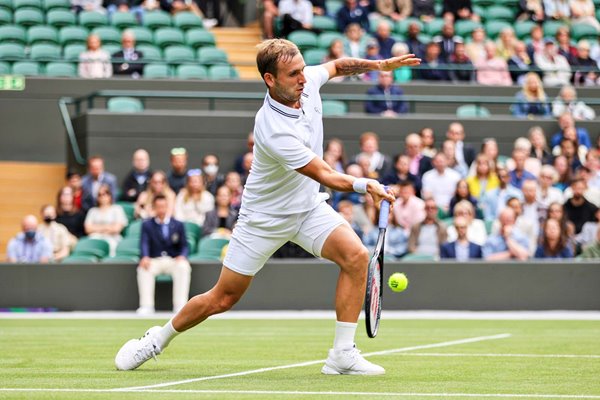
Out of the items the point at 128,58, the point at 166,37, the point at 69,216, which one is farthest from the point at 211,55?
the point at 69,216

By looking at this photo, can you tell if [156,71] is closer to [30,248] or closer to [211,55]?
[211,55]

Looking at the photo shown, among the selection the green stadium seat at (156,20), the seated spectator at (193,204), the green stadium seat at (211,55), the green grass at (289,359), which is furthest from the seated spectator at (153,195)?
the green stadium seat at (156,20)

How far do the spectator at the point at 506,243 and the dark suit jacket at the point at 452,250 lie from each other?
0.53ft

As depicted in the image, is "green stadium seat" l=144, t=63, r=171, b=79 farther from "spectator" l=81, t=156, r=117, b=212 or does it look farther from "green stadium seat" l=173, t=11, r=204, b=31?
"spectator" l=81, t=156, r=117, b=212

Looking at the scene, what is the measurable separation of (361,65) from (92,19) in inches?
577

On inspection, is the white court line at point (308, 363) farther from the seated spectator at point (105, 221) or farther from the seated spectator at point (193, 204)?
the seated spectator at point (105, 221)

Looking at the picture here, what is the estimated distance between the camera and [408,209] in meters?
17.1

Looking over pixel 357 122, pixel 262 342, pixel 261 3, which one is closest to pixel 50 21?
pixel 261 3

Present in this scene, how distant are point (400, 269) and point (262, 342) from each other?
17.1 ft

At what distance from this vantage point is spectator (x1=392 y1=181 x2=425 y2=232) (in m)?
17.1

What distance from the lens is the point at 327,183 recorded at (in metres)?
7.54

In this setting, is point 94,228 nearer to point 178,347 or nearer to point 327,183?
point 178,347

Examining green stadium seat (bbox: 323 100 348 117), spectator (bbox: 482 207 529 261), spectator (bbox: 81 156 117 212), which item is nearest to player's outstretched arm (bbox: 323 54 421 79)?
spectator (bbox: 482 207 529 261)

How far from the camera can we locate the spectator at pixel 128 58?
2127 cm
